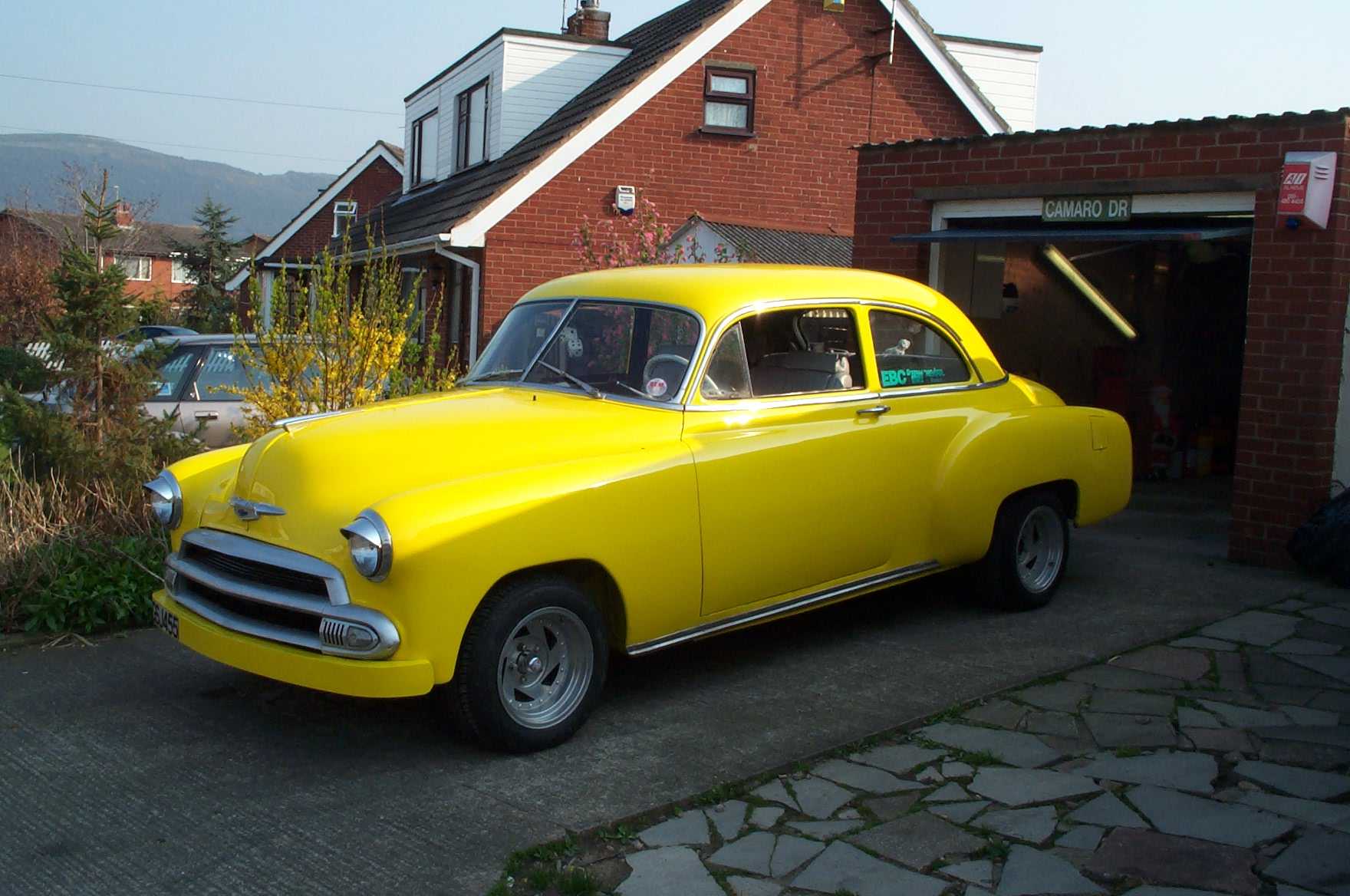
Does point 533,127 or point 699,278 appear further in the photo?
point 533,127

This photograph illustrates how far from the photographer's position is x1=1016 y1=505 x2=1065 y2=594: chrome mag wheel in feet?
23.2

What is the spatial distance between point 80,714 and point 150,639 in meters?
1.21

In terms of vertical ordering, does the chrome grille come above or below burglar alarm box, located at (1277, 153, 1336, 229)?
below

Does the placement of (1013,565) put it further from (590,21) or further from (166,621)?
(590,21)

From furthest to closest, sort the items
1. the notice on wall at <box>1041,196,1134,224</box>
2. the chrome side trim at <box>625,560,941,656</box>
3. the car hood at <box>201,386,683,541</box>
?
the notice on wall at <box>1041,196,1134,224</box> < the chrome side trim at <box>625,560,941,656</box> < the car hood at <box>201,386,683,541</box>

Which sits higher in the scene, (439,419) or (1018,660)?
(439,419)

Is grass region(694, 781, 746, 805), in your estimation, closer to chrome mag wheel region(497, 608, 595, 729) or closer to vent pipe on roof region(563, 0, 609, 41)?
chrome mag wheel region(497, 608, 595, 729)

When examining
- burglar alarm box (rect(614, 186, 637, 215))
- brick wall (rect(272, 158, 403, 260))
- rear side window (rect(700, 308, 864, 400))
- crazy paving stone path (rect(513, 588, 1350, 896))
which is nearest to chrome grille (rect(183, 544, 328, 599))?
crazy paving stone path (rect(513, 588, 1350, 896))

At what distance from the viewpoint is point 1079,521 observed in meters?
7.27

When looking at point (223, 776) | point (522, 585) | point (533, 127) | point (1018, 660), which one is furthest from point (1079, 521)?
point (533, 127)

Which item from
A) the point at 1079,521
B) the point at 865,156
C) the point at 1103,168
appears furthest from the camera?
the point at 865,156

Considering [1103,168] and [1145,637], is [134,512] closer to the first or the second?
[1145,637]

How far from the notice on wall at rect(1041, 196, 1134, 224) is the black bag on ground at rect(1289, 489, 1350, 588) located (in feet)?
8.05

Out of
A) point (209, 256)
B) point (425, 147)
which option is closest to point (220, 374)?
point (425, 147)
